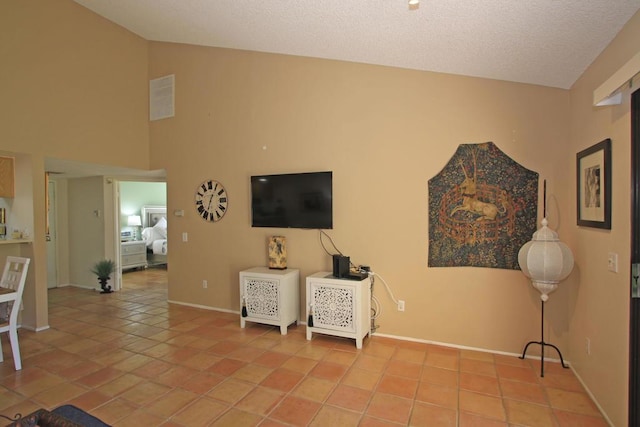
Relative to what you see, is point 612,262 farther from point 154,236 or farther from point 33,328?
point 154,236

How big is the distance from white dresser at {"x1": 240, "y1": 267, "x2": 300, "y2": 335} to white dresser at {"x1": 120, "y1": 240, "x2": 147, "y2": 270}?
487 centimetres

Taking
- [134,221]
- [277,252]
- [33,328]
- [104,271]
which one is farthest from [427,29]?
[134,221]

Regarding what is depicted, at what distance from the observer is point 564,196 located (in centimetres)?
293

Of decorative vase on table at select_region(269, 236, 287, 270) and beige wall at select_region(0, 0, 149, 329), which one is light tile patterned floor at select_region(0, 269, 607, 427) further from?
beige wall at select_region(0, 0, 149, 329)

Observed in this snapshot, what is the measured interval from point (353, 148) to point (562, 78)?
6.40 feet

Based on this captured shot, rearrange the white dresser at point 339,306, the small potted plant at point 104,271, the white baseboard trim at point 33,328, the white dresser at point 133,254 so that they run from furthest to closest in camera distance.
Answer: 1. the white dresser at point 133,254
2. the small potted plant at point 104,271
3. the white baseboard trim at point 33,328
4. the white dresser at point 339,306

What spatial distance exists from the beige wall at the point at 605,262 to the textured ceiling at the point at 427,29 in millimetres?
170

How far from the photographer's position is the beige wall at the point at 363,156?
3107mm

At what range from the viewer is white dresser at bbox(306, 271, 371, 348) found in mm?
3332

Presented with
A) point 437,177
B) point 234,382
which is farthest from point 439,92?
point 234,382

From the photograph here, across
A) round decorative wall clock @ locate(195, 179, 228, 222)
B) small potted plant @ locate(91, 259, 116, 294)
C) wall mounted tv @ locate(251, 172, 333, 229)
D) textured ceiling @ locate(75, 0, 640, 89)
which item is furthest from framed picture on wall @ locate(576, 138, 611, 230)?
small potted plant @ locate(91, 259, 116, 294)

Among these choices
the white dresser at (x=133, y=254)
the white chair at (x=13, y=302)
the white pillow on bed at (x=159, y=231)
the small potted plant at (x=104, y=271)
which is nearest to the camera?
the white chair at (x=13, y=302)

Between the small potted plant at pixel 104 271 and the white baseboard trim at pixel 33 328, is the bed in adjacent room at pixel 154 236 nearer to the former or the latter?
the small potted plant at pixel 104 271

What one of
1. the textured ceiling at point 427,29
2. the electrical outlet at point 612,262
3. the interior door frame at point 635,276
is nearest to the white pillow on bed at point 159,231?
the textured ceiling at point 427,29
